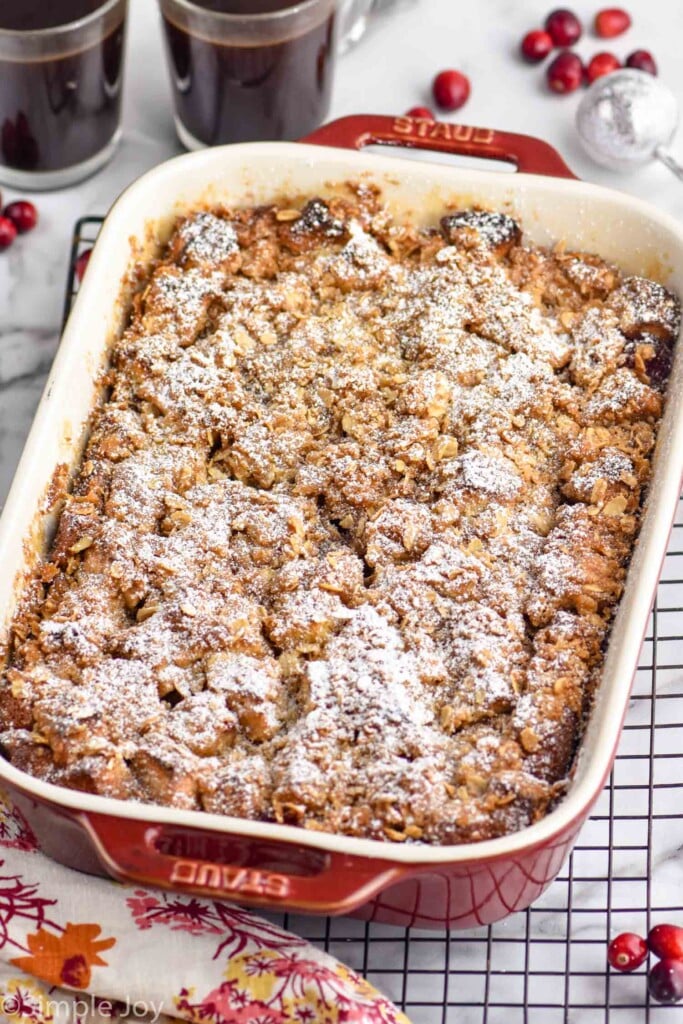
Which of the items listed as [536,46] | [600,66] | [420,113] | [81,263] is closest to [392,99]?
[420,113]

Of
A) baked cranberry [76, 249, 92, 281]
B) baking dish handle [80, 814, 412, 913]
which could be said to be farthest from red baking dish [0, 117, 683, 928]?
baked cranberry [76, 249, 92, 281]

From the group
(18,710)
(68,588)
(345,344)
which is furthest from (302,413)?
(18,710)

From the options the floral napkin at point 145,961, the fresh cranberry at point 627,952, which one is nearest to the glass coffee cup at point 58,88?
the floral napkin at point 145,961

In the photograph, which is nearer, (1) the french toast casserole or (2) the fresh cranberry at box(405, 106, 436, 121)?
(1) the french toast casserole

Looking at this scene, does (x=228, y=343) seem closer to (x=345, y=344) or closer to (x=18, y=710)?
(x=345, y=344)

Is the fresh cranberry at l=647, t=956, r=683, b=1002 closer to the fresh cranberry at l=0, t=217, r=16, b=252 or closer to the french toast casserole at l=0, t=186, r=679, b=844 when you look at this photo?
the french toast casserole at l=0, t=186, r=679, b=844

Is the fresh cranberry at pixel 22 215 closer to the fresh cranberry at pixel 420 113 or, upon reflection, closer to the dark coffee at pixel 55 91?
the dark coffee at pixel 55 91

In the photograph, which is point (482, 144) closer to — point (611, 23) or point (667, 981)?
point (611, 23)
